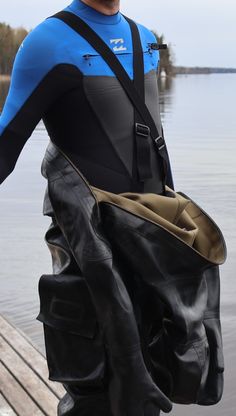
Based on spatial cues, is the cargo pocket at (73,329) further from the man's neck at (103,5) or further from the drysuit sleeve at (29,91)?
the man's neck at (103,5)

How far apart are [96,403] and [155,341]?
0.99ft

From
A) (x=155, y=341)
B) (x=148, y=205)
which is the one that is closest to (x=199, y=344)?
(x=155, y=341)

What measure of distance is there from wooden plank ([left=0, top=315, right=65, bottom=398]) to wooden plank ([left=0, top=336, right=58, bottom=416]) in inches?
1.2

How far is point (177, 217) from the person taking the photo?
2.52m

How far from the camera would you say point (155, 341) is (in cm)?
244

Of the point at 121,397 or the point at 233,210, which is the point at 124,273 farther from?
the point at 233,210

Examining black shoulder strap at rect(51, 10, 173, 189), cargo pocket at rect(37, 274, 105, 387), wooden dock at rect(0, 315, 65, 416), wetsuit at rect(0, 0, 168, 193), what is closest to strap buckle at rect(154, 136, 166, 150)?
black shoulder strap at rect(51, 10, 173, 189)

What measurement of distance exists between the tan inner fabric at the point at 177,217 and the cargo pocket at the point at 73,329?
30 cm

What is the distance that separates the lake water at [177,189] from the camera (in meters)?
5.93

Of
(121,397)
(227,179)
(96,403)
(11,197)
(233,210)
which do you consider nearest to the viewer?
(121,397)

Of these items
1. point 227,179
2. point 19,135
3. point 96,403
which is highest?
point 19,135

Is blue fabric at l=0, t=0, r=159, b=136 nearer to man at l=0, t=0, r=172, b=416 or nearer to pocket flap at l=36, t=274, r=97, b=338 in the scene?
man at l=0, t=0, r=172, b=416

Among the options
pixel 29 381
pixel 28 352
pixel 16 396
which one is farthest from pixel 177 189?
pixel 16 396

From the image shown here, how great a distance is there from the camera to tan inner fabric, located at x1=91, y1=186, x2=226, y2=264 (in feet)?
7.79
